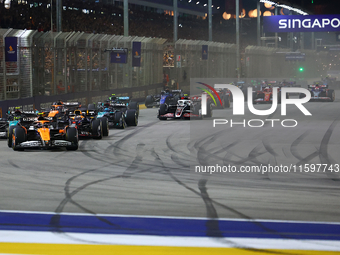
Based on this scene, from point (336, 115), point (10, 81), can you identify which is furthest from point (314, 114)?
point (10, 81)

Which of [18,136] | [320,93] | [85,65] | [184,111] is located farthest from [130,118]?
[320,93]

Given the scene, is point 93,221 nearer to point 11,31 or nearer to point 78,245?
point 78,245

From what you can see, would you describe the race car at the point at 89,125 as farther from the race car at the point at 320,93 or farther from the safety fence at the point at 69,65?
the race car at the point at 320,93

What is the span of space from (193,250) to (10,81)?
17.2 meters

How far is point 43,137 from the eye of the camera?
13.6m

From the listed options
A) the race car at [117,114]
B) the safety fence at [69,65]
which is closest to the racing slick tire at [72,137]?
the race car at [117,114]

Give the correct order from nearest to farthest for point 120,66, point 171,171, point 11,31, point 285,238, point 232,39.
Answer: point 285,238 → point 171,171 → point 11,31 → point 120,66 → point 232,39

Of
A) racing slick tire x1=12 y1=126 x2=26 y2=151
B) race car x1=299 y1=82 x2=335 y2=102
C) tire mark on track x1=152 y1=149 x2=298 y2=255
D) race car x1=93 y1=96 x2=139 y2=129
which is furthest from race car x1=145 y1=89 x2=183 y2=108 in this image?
tire mark on track x1=152 y1=149 x2=298 y2=255

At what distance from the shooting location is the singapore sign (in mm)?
32219

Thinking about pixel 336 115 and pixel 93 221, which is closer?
pixel 93 221

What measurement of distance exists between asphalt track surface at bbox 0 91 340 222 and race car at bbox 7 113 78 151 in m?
0.21

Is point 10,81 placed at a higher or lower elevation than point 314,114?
higher

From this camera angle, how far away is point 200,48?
151 ft

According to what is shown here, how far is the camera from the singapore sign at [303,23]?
32.2 m
